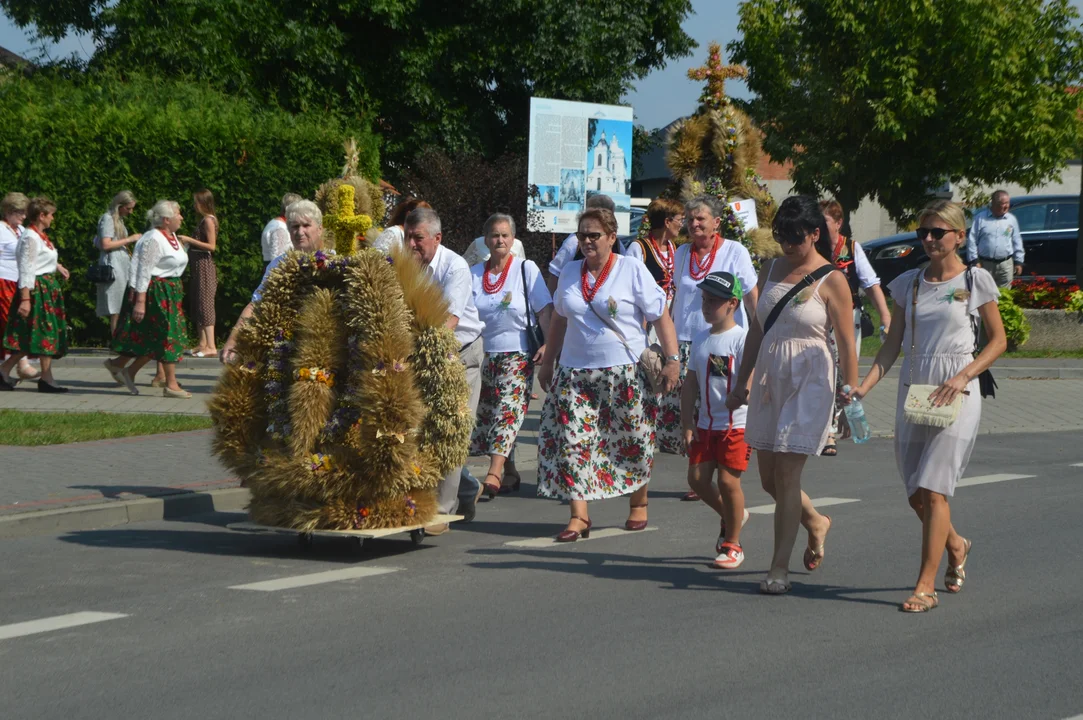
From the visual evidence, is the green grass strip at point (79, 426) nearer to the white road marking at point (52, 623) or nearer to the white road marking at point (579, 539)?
the white road marking at point (579, 539)

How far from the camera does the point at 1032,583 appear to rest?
23.5 ft

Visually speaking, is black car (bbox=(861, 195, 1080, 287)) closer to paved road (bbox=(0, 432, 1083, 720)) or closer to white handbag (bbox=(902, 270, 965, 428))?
paved road (bbox=(0, 432, 1083, 720))

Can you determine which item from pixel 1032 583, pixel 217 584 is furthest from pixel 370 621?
pixel 1032 583

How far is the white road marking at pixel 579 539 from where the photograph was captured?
831 cm

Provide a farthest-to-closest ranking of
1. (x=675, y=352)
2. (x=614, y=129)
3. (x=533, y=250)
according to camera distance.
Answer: (x=533, y=250) → (x=614, y=129) → (x=675, y=352)

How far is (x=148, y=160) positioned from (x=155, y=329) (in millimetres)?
4921

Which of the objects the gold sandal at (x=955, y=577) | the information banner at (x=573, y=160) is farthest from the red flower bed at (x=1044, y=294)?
the gold sandal at (x=955, y=577)

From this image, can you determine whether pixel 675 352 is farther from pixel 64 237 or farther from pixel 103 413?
pixel 64 237

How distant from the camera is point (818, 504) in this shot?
9.62 metres

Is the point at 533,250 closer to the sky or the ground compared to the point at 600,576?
closer to the sky

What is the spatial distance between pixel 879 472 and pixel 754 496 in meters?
1.54

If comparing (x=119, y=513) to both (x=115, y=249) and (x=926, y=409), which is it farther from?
(x=115, y=249)

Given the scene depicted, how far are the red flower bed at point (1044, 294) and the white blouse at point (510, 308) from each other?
43.4 ft

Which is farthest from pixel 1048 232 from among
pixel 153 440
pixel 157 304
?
pixel 153 440
